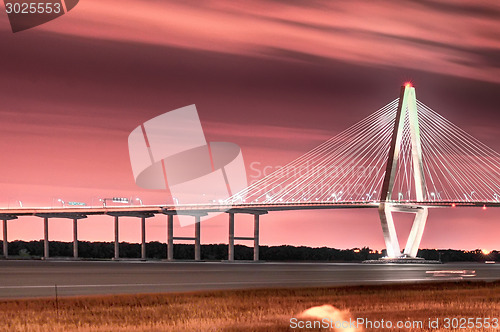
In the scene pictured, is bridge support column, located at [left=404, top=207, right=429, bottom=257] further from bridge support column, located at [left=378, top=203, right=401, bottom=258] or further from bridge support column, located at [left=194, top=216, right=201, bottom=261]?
bridge support column, located at [left=194, top=216, right=201, bottom=261]

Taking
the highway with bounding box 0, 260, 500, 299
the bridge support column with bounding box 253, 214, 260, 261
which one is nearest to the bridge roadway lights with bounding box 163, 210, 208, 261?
the bridge support column with bounding box 253, 214, 260, 261

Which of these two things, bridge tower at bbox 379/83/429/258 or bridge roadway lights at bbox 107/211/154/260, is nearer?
bridge tower at bbox 379/83/429/258

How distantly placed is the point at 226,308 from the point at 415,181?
248 ft

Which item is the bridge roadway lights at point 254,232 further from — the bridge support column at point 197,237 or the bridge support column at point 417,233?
the bridge support column at point 417,233

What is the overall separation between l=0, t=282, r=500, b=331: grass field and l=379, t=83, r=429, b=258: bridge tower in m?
64.1

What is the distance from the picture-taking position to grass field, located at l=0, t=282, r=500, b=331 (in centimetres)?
1834

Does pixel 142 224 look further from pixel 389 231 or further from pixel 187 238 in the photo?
pixel 389 231

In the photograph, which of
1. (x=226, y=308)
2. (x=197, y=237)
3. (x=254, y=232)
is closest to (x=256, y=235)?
(x=254, y=232)

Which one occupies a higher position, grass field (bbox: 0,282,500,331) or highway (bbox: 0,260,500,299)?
grass field (bbox: 0,282,500,331)

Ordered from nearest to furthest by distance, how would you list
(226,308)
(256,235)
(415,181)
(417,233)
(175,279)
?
(226,308)
(175,279)
(415,181)
(417,233)
(256,235)

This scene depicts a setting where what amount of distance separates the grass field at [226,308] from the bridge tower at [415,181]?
64.1 m

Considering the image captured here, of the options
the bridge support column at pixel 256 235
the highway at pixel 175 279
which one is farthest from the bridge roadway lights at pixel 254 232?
the highway at pixel 175 279

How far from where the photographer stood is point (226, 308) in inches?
869

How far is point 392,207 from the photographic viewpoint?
99.3 metres
